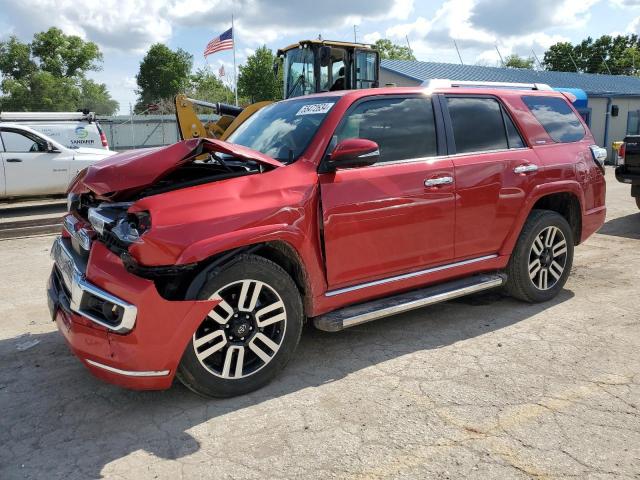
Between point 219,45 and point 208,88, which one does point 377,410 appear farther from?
point 208,88

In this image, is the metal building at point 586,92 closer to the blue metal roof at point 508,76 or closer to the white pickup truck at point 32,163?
the blue metal roof at point 508,76

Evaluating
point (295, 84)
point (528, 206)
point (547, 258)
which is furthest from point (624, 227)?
point (295, 84)

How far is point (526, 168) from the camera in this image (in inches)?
188

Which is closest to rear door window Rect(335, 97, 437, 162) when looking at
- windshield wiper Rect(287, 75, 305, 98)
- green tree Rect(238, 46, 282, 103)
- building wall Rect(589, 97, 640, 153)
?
windshield wiper Rect(287, 75, 305, 98)

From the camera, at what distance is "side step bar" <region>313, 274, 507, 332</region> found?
375cm

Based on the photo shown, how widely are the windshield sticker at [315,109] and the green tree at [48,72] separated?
55.1 meters

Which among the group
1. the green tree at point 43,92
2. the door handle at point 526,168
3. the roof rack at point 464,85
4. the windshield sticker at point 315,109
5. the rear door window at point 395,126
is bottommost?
the door handle at point 526,168

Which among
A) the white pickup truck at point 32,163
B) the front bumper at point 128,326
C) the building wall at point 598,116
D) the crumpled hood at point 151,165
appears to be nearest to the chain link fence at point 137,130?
the white pickup truck at point 32,163

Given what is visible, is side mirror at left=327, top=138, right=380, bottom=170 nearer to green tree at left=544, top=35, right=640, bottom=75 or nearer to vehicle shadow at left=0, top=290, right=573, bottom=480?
vehicle shadow at left=0, top=290, right=573, bottom=480

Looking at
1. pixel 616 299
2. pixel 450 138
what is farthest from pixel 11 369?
pixel 616 299

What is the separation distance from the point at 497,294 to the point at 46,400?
4.06m

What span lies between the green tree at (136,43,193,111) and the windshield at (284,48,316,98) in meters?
60.5

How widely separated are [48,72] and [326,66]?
62.0 metres

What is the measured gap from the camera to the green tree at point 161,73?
69.8 m
